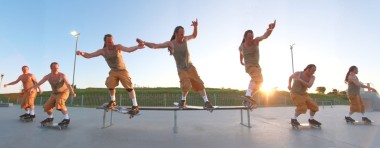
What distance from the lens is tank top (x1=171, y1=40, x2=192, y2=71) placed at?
20.8ft

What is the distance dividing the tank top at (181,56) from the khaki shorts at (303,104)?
3.16 m

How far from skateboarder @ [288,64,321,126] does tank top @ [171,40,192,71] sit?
3.11 meters

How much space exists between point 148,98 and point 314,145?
20914 millimetres

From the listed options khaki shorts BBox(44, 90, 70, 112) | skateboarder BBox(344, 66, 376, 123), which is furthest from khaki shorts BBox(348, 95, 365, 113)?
khaki shorts BBox(44, 90, 70, 112)

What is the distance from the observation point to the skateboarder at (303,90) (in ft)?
23.2

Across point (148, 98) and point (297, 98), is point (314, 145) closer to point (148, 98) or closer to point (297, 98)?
point (297, 98)

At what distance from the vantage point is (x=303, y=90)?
7.26 meters

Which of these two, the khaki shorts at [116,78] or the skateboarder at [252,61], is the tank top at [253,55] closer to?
the skateboarder at [252,61]

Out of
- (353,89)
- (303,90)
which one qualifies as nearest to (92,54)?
(303,90)

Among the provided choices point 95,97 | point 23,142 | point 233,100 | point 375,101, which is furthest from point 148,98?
point 23,142

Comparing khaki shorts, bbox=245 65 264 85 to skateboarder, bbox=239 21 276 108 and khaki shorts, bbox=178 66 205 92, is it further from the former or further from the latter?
khaki shorts, bbox=178 66 205 92

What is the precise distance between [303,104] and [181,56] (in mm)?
3534

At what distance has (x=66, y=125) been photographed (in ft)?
21.2

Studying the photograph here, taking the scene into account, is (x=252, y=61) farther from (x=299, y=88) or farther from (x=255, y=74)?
(x=299, y=88)
